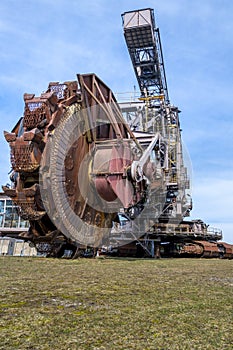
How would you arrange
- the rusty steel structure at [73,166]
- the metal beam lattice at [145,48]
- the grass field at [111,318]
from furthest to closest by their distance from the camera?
the metal beam lattice at [145,48], the rusty steel structure at [73,166], the grass field at [111,318]

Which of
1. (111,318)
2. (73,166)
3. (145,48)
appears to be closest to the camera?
(111,318)

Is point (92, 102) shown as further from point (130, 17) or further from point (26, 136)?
point (130, 17)

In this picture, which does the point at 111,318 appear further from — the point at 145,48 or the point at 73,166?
the point at 145,48

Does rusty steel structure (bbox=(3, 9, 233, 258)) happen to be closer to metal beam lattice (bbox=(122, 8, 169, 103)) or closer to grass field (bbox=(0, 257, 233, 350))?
grass field (bbox=(0, 257, 233, 350))

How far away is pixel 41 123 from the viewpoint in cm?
902

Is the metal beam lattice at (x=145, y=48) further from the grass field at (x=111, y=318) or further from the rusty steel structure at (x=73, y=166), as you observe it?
the grass field at (x=111, y=318)

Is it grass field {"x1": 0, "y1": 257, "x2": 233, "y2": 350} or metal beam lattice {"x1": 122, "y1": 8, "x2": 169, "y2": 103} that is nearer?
grass field {"x1": 0, "y1": 257, "x2": 233, "y2": 350}

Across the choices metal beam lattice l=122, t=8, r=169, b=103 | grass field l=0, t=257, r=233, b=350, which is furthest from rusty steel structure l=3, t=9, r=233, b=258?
metal beam lattice l=122, t=8, r=169, b=103

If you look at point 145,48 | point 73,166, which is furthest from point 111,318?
point 145,48

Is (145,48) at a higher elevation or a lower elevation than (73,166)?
higher

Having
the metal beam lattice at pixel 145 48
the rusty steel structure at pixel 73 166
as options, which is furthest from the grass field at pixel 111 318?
the metal beam lattice at pixel 145 48

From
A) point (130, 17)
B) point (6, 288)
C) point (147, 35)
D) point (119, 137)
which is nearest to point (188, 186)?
point (119, 137)

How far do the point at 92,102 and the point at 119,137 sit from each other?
1423 mm

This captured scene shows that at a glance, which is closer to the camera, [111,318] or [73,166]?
[111,318]
